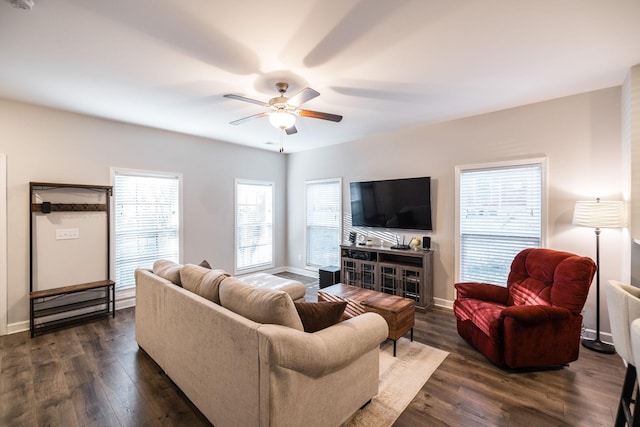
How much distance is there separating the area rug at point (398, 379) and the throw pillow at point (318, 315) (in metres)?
0.75

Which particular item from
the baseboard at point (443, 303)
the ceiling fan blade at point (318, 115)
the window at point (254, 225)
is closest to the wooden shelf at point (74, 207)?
the window at point (254, 225)

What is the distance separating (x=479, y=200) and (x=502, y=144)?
0.78m

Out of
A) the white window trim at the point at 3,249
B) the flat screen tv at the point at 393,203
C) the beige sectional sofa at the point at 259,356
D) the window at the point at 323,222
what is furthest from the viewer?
the window at the point at 323,222

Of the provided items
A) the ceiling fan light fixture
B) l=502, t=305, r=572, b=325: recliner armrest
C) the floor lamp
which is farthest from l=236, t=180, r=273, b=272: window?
the floor lamp

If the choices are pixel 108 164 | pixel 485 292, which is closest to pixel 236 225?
pixel 108 164

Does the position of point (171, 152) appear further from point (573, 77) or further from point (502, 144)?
point (573, 77)

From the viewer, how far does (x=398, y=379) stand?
2500 millimetres

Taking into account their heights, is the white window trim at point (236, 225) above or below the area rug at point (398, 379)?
above

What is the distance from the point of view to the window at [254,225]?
5820 mm

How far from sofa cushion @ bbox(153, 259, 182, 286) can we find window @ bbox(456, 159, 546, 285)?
364 centimetres

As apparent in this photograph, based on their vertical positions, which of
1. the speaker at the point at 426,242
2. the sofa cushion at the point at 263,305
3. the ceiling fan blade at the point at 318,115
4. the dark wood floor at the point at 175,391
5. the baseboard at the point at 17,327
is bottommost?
the dark wood floor at the point at 175,391

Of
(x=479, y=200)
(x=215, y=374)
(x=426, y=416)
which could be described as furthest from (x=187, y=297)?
(x=479, y=200)

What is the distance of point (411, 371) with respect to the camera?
2.62 m

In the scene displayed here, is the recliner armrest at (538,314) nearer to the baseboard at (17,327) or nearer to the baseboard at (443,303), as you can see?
the baseboard at (443,303)
